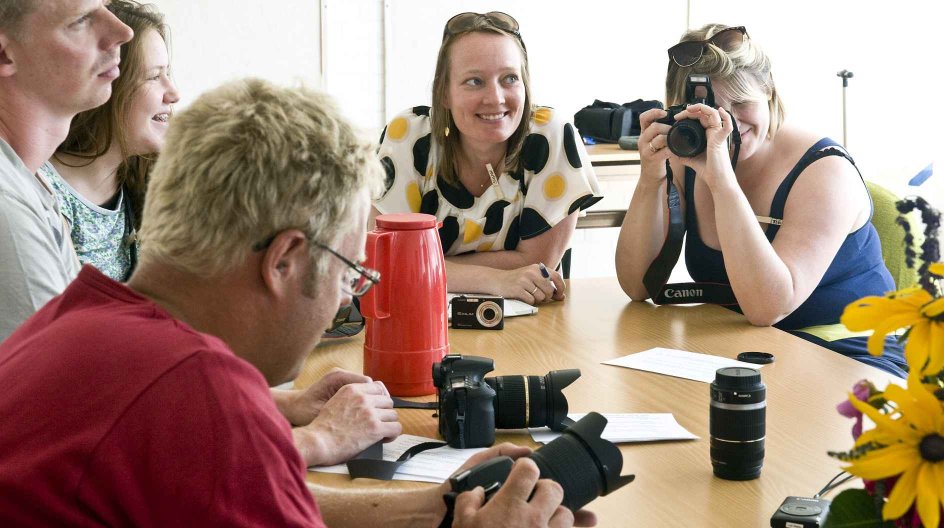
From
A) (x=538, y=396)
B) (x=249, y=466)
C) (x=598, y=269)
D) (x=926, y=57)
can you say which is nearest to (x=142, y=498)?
(x=249, y=466)

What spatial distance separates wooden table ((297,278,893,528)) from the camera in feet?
4.22

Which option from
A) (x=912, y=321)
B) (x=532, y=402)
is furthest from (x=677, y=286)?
(x=912, y=321)

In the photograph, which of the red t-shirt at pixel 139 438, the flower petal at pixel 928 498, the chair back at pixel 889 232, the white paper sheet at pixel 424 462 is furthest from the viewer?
the chair back at pixel 889 232

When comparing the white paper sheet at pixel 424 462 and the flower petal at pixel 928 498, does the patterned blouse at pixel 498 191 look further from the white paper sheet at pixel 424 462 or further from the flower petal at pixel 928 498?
the flower petal at pixel 928 498

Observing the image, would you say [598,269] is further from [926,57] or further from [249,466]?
[249,466]

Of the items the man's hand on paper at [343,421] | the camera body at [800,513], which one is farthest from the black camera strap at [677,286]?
the camera body at [800,513]

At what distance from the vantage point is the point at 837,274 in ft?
7.53

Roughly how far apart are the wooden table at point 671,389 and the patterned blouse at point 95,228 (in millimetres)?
669

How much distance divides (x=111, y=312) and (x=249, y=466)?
206 mm

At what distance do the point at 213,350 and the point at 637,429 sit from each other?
79 cm

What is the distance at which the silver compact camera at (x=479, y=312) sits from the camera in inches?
83.1

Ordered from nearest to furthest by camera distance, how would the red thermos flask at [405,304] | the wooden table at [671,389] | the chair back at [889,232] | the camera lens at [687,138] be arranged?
1. the wooden table at [671,389]
2. the red thermos flask at [405,304]
3. the camera lens at [687,138]
4. the chair back at [889,232]

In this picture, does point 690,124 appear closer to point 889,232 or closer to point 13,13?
point 889,232

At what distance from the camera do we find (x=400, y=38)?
493cm
